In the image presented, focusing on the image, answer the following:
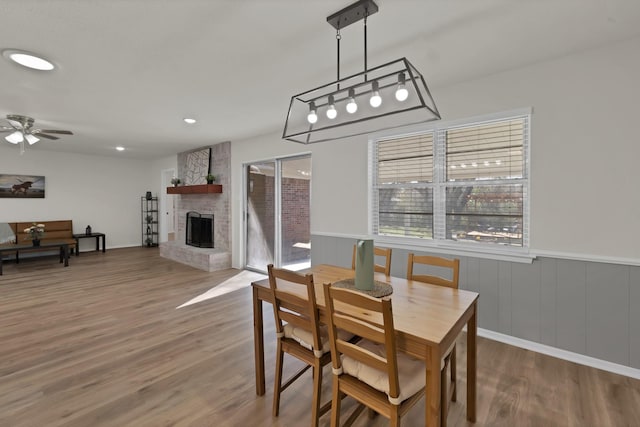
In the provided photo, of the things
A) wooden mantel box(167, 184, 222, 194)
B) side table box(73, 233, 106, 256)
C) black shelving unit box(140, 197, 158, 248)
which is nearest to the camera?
wooden mantel box(167, 184, 222, 194)

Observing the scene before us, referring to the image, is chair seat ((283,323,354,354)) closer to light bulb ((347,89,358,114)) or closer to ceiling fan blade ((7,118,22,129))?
light bulb ((347,89,358,114))

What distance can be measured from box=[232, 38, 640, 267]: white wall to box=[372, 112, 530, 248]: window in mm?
137

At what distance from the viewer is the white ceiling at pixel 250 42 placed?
1855mm

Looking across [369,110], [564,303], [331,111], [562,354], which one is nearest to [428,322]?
[369,110]

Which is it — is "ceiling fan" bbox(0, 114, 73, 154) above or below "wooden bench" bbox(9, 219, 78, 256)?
above

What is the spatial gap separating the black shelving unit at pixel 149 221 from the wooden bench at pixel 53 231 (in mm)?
1637

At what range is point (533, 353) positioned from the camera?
8.68 ft

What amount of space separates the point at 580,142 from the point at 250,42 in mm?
2712

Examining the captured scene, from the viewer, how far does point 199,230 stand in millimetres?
6746

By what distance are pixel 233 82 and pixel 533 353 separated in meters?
3.71

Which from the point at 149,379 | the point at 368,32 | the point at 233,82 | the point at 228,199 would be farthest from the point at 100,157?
the point at 368,32

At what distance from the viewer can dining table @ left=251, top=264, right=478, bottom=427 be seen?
133 cm

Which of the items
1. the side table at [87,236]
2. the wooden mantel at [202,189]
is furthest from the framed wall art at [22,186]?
the wooden mantel at [202,189]

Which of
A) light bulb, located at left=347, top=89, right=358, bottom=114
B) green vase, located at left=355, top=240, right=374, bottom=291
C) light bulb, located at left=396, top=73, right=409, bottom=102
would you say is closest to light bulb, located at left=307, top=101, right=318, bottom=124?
light bulb, located at left=347, top=89, right=358, bottom=114
